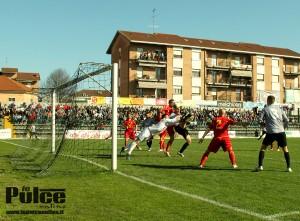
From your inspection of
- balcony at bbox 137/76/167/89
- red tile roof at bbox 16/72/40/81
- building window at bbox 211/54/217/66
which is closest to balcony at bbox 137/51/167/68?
balcony at bbox 137/76/167/89

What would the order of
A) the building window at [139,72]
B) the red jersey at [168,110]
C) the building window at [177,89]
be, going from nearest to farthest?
the red jersey at [168,110] → the building window at [139,72] → the building window at [177,89]

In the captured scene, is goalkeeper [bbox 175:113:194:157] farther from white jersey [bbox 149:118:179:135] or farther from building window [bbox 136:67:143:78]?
building window [bbox 136:67:143:78]

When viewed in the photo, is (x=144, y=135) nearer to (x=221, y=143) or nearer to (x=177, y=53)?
(x=221, y=143)

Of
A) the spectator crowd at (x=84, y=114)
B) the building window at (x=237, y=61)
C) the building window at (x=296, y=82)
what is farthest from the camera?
the building window at (x=296, y=82)

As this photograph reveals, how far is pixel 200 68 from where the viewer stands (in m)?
75.4

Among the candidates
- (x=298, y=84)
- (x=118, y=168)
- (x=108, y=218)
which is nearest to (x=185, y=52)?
(x=298, y=84)

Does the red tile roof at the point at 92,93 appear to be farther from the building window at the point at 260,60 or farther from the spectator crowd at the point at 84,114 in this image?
the building window at the point at 260,60

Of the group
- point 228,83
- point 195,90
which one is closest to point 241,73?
point 228,83

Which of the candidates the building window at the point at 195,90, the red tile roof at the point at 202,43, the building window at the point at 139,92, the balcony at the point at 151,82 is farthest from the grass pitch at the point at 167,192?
the building window at the point at 195,90

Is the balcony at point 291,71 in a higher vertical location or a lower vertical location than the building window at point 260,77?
higher

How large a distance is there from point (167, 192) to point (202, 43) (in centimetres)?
6921

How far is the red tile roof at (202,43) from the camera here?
71.7 metres

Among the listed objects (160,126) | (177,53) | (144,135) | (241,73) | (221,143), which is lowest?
(221,143)

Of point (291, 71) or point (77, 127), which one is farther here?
point (291, 71)
